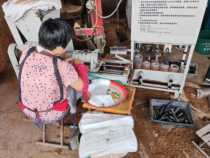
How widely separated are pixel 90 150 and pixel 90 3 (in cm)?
122

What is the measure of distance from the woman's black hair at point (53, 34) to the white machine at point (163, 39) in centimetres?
64

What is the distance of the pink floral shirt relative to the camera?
1.20 meters

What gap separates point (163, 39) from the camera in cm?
165

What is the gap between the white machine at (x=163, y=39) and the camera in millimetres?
1487

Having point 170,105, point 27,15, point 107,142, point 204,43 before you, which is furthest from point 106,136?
point 204,43

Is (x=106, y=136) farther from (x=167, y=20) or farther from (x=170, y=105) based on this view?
(x=167, y=20)

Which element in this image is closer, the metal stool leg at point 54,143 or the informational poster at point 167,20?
the informational poster at point 167,20

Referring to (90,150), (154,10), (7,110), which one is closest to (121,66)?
(154,10)

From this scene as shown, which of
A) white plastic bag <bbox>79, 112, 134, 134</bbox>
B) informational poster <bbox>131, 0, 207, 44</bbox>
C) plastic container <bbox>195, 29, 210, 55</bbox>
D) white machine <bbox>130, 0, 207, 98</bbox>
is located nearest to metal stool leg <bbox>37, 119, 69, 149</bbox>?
white plastic bag <bbox>79, 112, 134, 134</bbox>

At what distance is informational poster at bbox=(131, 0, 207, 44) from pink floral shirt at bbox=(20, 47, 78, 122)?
27.5 inches

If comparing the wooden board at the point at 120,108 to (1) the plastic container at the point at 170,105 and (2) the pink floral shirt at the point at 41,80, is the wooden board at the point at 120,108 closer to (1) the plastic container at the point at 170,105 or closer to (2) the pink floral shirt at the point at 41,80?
(2) the pink floral shirt at the point at 41,80

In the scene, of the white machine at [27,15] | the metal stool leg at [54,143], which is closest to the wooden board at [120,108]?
the metal stool leg at [54,143]

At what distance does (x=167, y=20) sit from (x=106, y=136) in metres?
0.93

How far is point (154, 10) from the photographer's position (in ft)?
4.99
